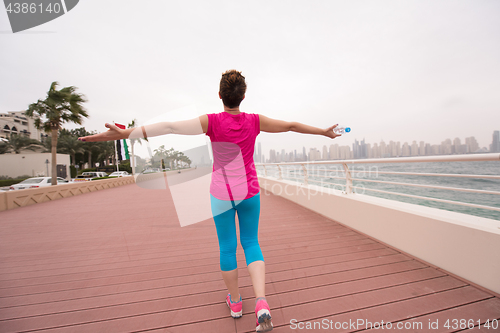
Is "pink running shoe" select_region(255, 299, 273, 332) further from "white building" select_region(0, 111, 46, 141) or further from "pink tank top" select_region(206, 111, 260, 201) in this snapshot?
"white building" select_region(0, 111, 46, 141)

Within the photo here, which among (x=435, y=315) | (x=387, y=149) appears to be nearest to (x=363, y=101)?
(x=387, y=149)

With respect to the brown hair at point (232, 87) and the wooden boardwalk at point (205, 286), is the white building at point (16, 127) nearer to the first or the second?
the wooden boardwalk at point (205, 286)

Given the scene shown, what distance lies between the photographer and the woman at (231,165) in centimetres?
130

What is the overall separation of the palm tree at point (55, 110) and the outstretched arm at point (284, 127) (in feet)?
47.0

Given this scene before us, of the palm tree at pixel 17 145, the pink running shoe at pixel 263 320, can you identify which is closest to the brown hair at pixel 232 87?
the pink running shoe at pixel 263 320

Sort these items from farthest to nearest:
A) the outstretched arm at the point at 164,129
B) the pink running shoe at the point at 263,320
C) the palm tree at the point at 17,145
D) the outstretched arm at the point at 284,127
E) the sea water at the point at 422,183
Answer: the palm tree at the point at 17,145 < the sea water at the point at 422,183 < the outstretched arm at the point at 284,127 < the outstretched arm at the point at 164,129 < the pink running shoe at the point at 263,320

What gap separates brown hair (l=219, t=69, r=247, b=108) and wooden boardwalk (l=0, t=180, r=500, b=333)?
1504 mm

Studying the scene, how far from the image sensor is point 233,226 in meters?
1.37

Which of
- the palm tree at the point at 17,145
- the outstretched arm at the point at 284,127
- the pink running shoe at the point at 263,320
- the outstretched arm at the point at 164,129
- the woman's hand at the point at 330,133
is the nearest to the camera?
the pink running shoe at the point at 263,320

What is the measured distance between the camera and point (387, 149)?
12.4 m

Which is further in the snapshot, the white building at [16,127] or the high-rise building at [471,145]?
the white building at [16,127]

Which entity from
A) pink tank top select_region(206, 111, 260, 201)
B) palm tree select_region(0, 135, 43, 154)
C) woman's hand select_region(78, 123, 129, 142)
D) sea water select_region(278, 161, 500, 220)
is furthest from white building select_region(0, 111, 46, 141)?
pink tank top select_region(206, 111, 260, 201)

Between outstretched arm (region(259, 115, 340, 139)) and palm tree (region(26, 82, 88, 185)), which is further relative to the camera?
palm tree (region(26, 82, 88, 185))

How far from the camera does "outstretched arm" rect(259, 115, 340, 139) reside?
58.3 inches
